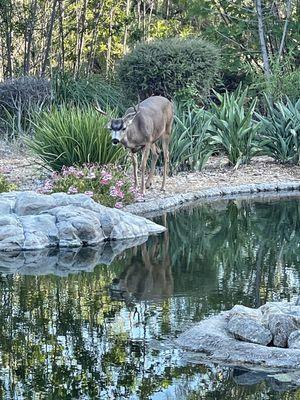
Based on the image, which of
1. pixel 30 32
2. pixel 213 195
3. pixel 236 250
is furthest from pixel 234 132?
pixel 236 250

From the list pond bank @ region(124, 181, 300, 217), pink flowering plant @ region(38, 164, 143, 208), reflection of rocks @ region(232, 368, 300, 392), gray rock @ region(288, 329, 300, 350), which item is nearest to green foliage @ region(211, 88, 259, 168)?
pond bank @ region(124, 181, 300, 217)

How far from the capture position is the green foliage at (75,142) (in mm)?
14391

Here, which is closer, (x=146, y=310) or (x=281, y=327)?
(x=281, y=327)

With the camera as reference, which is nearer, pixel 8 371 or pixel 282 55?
pixel 8 371

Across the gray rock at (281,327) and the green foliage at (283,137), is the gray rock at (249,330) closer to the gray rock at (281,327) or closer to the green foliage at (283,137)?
the gray rock at (281,327)

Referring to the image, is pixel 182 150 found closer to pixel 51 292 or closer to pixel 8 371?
pixel 51 292

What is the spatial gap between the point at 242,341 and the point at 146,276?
2791 mm

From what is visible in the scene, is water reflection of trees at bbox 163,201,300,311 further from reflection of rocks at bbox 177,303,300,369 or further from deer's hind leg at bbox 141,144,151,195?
reflection of rocks at bbox 177,303,300,369

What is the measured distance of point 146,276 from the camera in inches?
380

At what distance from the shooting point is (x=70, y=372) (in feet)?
21.3

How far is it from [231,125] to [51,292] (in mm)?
8974

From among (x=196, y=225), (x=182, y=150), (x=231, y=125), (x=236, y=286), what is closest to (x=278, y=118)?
(x=231, y=125)

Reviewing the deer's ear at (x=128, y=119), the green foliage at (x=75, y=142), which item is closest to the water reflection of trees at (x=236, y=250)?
the deer's ear at (x=128, y=119)

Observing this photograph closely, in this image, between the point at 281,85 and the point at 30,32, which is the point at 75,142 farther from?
the point at 30,32
